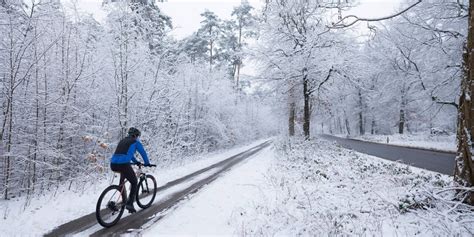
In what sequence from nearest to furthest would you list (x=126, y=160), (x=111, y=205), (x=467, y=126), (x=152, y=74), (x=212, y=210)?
(x=467, y=126)
(x=111, y=205)
(x=126, y=160)
(x=212, y=210)
(x=152, y=74)

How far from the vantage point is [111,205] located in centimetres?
591

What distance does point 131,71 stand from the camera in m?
11.6

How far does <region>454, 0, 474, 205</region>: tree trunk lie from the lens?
4711mm

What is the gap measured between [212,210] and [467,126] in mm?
5661

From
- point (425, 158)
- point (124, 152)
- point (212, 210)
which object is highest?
point (124, 152)

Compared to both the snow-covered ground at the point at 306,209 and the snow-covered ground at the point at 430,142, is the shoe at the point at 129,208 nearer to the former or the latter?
the snow-covered ground at the point at 306,209

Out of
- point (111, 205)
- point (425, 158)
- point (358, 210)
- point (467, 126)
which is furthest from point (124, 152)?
point (425, 158)

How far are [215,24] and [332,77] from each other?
2008 centimetres

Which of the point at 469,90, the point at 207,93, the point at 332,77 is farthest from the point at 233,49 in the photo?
the point at 469,90

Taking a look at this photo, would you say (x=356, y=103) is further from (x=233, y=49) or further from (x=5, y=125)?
(x=5, y=125)

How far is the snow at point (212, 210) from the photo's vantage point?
551 cm

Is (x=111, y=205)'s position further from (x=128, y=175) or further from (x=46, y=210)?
(x=46, y=210)

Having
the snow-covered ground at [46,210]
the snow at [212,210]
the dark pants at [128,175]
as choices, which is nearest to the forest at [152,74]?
→ the snow-covered ground at [46,210]

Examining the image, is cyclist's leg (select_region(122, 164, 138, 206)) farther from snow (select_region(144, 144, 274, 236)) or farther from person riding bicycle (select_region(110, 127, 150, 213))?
snow (select_region(144, 144, 274, 236))
